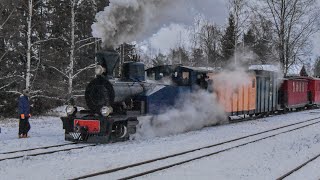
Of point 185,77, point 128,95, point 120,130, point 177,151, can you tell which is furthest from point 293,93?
point 177,151

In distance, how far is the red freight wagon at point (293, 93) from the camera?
26.5 metres

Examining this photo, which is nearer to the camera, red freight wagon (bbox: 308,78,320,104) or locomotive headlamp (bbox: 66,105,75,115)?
locomotive headlamp (bbox: 66,105,75,115)

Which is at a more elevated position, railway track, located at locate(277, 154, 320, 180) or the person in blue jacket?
the person in blue jacket

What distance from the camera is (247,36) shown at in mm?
51125

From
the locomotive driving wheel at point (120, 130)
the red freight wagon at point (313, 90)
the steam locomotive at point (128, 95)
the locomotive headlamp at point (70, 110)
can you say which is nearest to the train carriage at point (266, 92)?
the steam locomotive at point (128, 95)

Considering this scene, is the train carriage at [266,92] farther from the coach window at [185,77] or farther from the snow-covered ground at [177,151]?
the snow-covered ground at [177,151]

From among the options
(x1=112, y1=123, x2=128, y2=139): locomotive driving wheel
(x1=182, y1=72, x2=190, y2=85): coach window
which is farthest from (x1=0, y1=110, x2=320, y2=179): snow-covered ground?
(x1=182, y1=72, x2=190, y2=85): coach window

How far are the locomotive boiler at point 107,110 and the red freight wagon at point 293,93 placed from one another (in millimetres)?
15907

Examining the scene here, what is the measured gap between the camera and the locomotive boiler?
1169 centimetres

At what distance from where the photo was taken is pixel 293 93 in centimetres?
2773

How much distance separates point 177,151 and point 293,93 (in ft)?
63.5

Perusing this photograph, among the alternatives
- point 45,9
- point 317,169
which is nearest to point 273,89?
point 45,9

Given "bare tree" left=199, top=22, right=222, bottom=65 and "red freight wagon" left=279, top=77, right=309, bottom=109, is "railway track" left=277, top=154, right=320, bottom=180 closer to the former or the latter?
"red freight wagon" left=279, top=77, right=309, bottom=109

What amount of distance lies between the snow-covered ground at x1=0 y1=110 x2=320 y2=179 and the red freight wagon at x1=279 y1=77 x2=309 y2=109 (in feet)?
41.4
